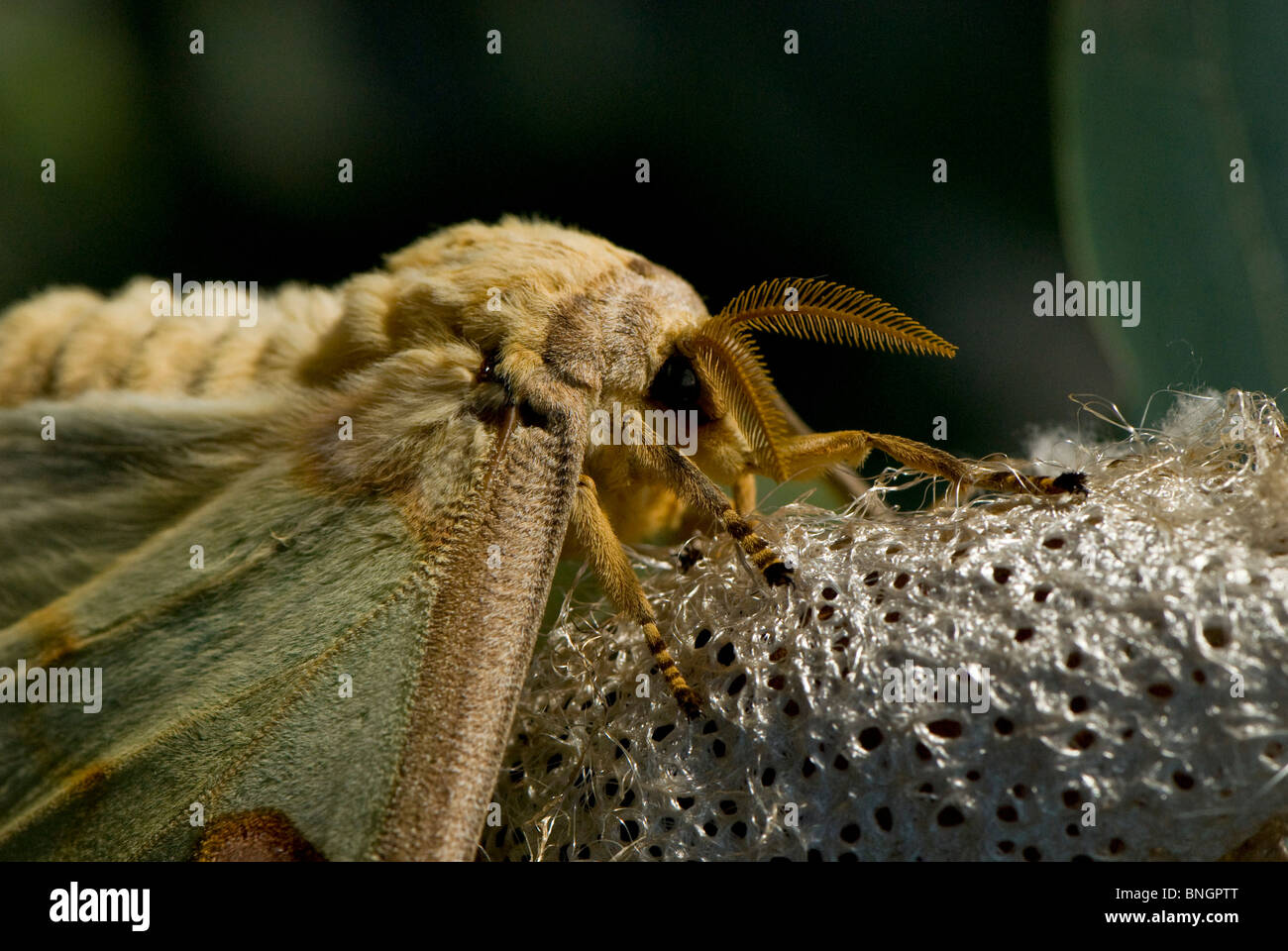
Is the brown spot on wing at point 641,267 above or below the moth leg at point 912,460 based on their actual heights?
above

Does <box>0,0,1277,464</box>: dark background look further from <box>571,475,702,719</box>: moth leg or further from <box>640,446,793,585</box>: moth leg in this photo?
<box>571,475,702,719</box>: moth leg

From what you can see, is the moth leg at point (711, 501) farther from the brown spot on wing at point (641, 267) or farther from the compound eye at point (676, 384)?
the brown spot on wing at point (641, 267)

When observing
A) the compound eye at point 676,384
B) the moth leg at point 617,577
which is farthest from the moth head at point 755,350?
the moth leg at point 617,577

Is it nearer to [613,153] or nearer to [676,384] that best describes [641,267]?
[676,384]

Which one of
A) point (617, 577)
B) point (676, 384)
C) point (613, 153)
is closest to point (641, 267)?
point (676, 384)

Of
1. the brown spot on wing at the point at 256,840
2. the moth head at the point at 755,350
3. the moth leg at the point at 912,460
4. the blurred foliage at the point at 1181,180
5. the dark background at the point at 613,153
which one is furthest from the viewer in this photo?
the dark background at the point at 613,153

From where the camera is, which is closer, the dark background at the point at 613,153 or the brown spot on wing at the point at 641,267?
the brown spot on wing at the point at 641,267
